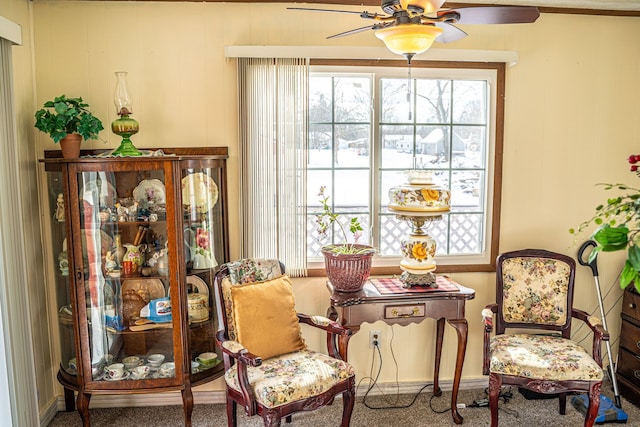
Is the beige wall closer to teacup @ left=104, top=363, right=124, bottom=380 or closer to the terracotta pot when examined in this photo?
the terracotta pot

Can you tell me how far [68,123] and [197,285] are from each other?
45.4 inches

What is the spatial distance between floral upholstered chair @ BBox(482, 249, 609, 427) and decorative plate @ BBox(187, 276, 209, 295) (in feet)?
5.34

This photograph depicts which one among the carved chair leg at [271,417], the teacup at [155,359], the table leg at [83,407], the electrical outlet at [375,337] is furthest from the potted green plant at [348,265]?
the table leg at [83,407]

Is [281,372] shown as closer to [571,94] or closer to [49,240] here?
[49,240]

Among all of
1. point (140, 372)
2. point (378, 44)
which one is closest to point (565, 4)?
point (378, 44)

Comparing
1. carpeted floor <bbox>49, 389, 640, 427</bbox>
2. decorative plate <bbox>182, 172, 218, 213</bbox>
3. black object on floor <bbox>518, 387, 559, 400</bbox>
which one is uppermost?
decorative plate <bbox>182, 172, 218, 213</bbox>

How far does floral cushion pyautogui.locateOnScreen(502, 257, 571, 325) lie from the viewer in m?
3.06

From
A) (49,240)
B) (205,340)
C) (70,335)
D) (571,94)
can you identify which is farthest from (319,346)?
(571,94)

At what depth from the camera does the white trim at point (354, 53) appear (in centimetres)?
297

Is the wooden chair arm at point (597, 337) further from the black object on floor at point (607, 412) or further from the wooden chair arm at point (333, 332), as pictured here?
the wooden chair arm at point (333, 332)

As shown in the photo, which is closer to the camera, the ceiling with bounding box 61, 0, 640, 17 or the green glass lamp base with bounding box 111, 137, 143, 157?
the green glass lamp base with bounding box 111, 137, 143, 157

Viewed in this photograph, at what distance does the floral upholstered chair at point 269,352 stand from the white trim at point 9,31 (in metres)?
1.53

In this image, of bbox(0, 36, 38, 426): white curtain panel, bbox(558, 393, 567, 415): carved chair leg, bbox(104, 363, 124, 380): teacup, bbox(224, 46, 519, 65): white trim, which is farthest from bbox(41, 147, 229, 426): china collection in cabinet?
bbox(558, 393, 567, 415): carved chair leg

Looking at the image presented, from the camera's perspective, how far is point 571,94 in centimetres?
333
